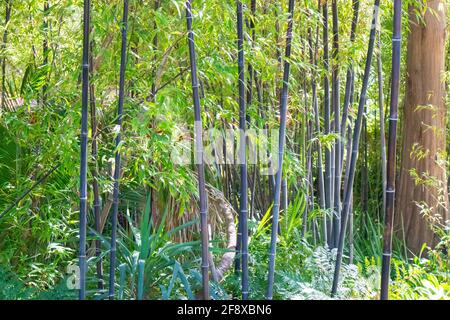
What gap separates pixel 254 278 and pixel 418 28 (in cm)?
309

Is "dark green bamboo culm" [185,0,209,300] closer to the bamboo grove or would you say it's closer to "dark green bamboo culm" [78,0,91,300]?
the bamboo grove

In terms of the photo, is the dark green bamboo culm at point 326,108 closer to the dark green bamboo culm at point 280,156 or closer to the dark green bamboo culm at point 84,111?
the dark green bamboo culm at point 280,156

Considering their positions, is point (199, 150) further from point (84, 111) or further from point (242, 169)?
point (84, 111)

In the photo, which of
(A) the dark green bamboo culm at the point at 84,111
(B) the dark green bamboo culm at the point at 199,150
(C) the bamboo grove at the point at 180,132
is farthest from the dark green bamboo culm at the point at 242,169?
(A) the dark green bamboo culm at the point at 84,111

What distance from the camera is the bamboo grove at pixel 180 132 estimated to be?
10.3 ft

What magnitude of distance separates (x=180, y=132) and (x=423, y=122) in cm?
308

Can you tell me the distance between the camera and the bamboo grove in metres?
3.15

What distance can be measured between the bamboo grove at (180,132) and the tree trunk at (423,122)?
1.25 metres

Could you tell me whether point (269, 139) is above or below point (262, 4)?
below

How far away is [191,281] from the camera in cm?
382

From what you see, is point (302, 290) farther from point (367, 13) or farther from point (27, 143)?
point (367, 13)

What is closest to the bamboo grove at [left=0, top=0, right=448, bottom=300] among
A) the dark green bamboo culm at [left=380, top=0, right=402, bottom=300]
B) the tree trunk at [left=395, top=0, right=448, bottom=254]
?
the dark green bamboo culm at [left=380, top=0, right=402, bottom=300]
